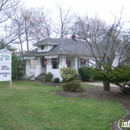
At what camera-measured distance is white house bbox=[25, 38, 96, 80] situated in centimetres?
1841

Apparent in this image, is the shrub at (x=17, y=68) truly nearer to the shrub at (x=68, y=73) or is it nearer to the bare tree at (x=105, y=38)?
the shrub at (x=68, y=73)

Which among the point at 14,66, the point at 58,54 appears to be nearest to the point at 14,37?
the point at 14,66

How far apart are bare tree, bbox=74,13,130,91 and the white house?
240 inches

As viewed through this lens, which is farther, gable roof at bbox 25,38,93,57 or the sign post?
gable roof at bbox 25,38,93,57

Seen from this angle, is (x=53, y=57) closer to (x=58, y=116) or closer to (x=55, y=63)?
(x=55, y=63)

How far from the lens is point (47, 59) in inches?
780

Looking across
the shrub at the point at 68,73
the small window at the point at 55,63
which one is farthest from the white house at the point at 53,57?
the shrub at the point at 68,73

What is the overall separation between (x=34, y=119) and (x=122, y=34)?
24.9ft

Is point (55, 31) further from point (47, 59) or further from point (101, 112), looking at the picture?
point (101, 112)

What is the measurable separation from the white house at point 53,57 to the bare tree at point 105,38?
611 centimetres

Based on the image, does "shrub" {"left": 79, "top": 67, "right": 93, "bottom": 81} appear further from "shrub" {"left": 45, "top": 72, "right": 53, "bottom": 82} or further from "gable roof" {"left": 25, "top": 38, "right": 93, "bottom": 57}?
"shrub" {"left": 45, "top": 72, "right": 53, "bottom": 82}

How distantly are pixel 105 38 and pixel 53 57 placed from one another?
Answer: 800 cm

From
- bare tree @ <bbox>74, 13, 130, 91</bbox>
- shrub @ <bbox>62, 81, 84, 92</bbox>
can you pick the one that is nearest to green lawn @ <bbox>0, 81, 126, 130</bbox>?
shrub @ <bbox>62, 81, 84, 92</bbox>

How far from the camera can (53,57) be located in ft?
60.5
